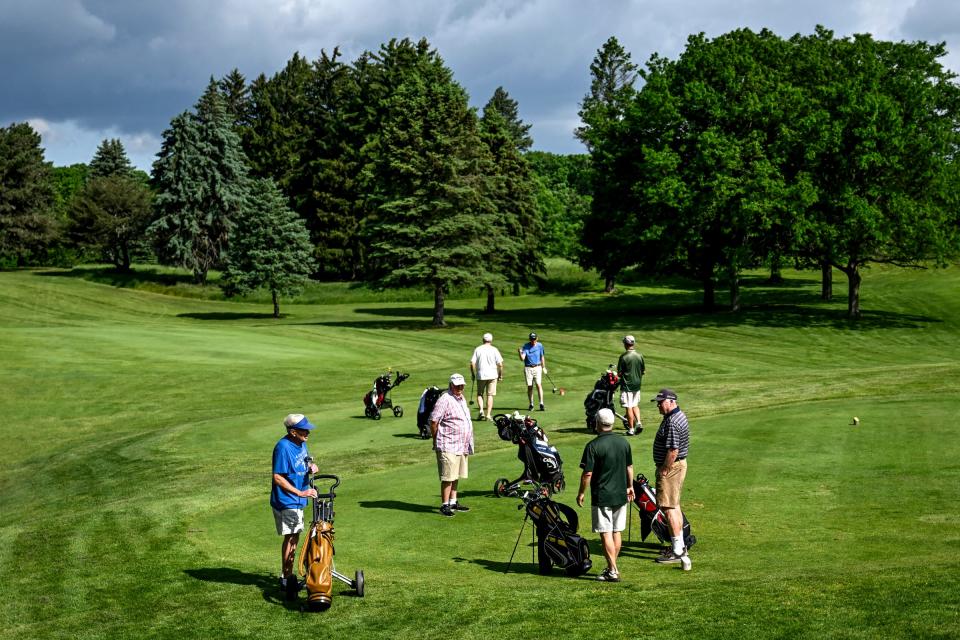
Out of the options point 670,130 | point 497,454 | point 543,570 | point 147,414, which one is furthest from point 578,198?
point 543,570

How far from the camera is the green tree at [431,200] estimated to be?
2302 inches

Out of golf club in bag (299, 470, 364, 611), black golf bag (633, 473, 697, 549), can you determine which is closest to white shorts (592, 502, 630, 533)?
black golf bag (633, 473, 697, 549)

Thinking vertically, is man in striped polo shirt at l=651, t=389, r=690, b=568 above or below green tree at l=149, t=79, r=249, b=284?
below

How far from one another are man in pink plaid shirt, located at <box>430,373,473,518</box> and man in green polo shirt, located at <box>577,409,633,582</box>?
12.0 ft

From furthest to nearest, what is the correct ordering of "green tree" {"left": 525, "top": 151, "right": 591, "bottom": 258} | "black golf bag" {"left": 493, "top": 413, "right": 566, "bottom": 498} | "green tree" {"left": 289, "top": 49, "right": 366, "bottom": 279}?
"green tree" {"left": 289, "top": 49, "right": 366, "bottom": 279}
"green tree" {"left": 525, "top": 151, "right": 591, "bottom": 258}
"black golf bag" {"left": 493, "top": 413, "right": 566, "bottom": 498}

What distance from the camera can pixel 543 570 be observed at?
38.2 ft

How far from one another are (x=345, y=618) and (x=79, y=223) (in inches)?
3654

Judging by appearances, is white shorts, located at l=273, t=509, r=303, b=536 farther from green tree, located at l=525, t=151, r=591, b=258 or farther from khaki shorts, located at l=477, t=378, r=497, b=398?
green tree, located at l=525, t=151, r=591, b=258

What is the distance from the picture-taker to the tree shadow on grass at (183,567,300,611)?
36.2 feet

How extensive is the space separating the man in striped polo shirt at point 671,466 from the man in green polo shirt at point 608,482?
0.82 meters

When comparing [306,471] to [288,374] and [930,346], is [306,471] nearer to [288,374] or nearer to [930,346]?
[288,374]

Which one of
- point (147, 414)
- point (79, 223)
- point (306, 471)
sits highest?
point (79, 223)

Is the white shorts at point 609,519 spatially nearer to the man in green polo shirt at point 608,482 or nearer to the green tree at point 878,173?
the man in green polo shirt at point 608,482

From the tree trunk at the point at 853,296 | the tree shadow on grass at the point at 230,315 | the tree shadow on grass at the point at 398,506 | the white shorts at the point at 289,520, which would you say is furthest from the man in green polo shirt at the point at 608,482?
the tree shadow on grass at the point at 230,315
